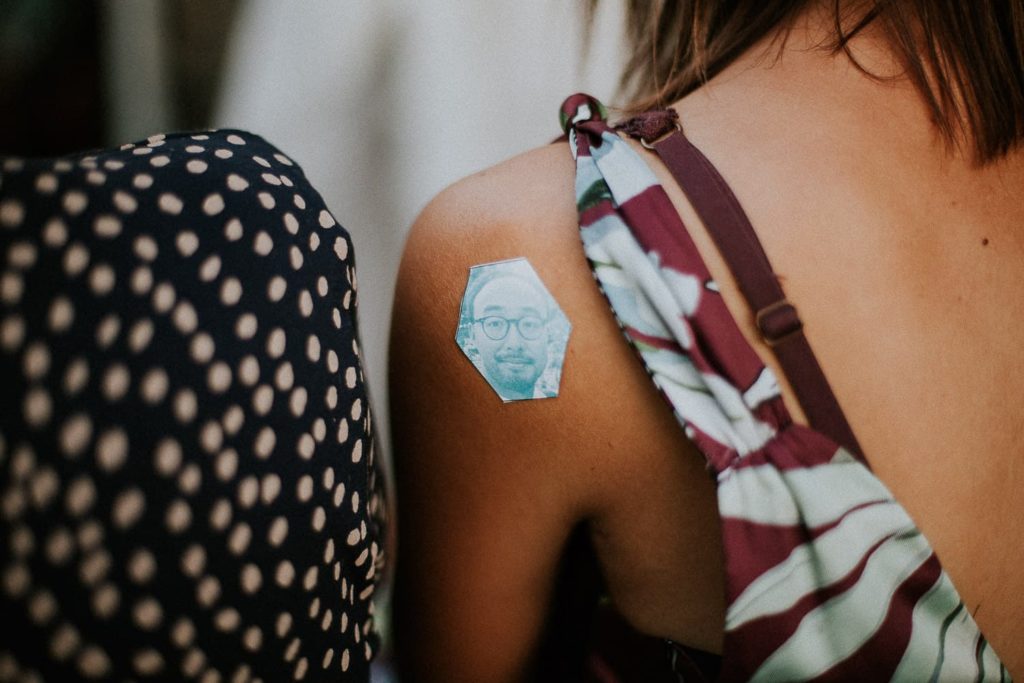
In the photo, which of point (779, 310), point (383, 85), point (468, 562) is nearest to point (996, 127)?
point (779, 310)

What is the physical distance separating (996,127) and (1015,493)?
0.41 meters

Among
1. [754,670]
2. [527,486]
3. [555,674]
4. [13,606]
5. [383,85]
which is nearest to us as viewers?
[13,606]

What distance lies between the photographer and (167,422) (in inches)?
17.5

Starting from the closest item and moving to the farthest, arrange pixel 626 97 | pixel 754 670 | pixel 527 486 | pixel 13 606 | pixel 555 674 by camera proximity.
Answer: pixel 13 606, pixel 754 670, pixel 527 486, pixel 555 674, pixel 626 97

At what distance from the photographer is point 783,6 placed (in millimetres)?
754

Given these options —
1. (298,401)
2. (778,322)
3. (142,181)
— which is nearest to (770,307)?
(778,322)

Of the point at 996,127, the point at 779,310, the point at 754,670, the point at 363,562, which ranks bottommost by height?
the point at 754,670

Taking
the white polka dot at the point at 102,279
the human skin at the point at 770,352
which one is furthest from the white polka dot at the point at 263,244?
the human skin at the point at 770,352

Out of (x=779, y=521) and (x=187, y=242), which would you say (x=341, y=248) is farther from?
(x=779, y=521)

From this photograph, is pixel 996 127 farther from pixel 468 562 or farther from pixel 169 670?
pixel 169 670

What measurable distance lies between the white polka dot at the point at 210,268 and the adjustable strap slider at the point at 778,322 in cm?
48

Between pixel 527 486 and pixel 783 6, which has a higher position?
pixel 783 6

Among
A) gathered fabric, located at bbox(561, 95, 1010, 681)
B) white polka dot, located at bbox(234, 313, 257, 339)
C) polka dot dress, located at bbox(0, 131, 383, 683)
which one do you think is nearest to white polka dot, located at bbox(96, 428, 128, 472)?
polka dot dress, located at bbox(0, 131, 383, 683)

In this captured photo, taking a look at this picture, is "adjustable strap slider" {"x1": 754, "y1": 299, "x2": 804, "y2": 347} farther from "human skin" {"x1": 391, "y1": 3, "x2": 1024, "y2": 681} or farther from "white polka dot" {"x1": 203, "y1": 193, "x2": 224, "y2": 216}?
"white polka dot" {"x1": 203, "y1": 193, "x2": 224, "y2": 216}
